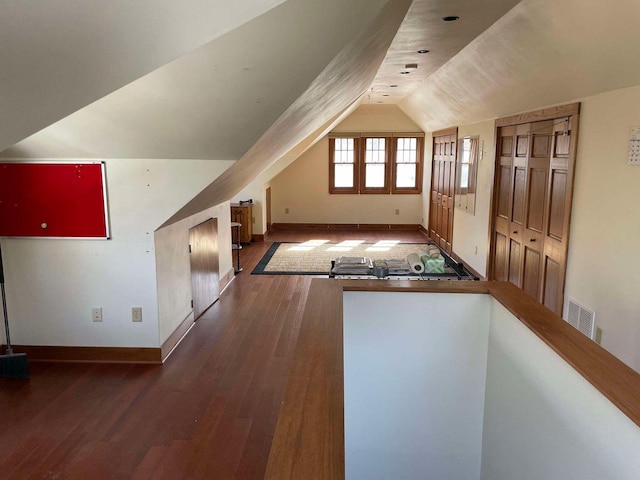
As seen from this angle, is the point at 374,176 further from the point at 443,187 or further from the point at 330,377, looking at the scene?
the point at 330,377

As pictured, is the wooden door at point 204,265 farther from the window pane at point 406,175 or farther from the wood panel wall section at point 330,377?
the window pane at point 406,175

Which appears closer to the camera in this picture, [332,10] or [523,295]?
[332,10]

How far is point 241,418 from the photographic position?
288cm

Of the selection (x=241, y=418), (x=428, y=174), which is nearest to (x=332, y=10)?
(x=241, y=418)

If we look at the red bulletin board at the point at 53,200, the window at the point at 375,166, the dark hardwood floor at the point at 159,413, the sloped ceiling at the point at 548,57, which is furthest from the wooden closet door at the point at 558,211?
the window at the point at 375,166

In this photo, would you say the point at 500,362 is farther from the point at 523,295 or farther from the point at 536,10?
the point at 536,10

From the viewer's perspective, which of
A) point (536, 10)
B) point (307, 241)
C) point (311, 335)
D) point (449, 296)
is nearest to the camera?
point (311, 335)

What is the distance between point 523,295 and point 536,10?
1.67 m

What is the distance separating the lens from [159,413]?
294 cm

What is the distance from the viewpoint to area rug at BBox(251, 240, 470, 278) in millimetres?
6508

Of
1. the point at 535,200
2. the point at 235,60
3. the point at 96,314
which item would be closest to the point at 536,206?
the point at 535,200

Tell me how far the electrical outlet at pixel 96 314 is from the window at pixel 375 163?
6522 mm

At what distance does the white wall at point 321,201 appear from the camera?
956 cm

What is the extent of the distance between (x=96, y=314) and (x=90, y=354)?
32cm
